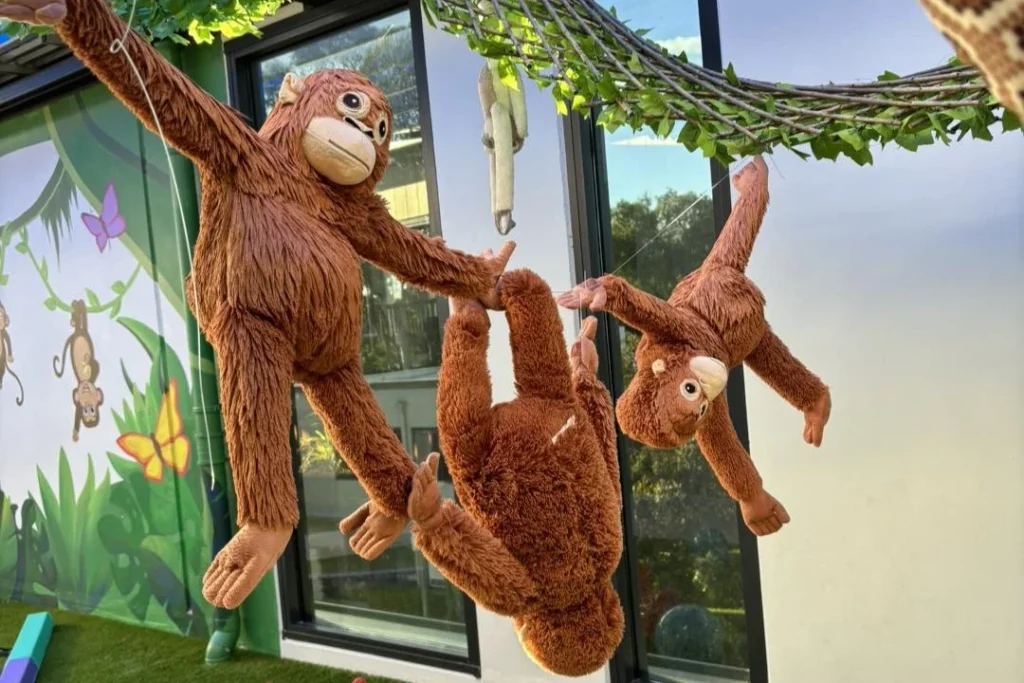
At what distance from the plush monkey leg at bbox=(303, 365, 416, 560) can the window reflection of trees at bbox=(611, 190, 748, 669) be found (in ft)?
3.32

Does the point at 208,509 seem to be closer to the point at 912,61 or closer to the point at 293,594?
the point at 293,594

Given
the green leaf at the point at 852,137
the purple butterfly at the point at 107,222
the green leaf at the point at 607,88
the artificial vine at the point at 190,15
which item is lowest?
the green leaf at the point at 852,137

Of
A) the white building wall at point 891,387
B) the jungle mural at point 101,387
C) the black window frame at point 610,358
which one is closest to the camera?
the white building wall at point 891,387

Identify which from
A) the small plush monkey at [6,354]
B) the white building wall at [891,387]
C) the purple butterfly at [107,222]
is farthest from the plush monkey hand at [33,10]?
the small plush monkey at [6,354]

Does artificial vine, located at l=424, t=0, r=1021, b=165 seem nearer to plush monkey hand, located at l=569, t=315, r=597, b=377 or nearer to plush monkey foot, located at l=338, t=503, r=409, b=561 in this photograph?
plush monkey hand, located at l=569, t=315, r=597, b=377

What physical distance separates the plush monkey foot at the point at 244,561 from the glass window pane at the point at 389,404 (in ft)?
4.49

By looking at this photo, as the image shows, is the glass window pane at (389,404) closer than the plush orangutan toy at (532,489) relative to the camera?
No

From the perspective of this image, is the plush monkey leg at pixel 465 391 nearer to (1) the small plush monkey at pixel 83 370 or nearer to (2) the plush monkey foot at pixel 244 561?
(2) the plush monkey foot at pixel 244 561

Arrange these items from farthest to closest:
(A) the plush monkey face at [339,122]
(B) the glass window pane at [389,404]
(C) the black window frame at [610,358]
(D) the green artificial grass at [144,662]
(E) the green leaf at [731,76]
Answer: (D) the green artificial grass at [144,662] < (B) the glass window pane at [389,404] < (C) the black window frame at [610,358] < (E) the green leaf at [731,76] < (A) the plush monkey face at [339,122]

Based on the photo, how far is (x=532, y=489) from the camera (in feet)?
2.16

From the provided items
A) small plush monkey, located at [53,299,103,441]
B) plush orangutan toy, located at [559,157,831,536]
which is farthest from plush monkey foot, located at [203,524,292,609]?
small plush monkey, located at [53,299,103,441]

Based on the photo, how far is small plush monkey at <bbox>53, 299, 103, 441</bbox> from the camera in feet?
8.34

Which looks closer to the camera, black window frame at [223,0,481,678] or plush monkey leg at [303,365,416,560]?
plush monkey leg at [303,365,416,560]

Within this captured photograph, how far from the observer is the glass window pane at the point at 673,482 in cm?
150
